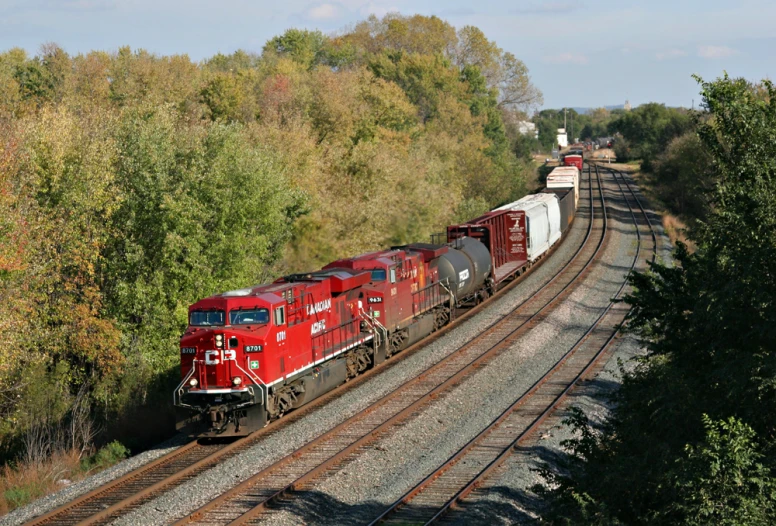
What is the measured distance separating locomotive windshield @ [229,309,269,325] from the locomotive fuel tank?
14144mm

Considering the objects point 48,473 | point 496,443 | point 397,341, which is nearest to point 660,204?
point 397,341

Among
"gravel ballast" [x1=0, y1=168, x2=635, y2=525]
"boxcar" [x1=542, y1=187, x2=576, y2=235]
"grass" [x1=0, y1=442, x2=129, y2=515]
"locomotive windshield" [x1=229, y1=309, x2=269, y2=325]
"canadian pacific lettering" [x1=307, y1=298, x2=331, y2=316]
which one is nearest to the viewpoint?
"gravel ballast" [x1=0, y1=168, x2=635, y2=525]

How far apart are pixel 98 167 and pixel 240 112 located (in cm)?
3361

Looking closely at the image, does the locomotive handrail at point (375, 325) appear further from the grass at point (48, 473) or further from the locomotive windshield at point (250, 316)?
the grass at point (48, 473)

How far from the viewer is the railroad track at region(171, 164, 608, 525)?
52.2 ft

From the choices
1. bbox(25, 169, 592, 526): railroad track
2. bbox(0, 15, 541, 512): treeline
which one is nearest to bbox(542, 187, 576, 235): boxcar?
bbox(0, 15, 541, 512): treeline

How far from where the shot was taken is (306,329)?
22.8m

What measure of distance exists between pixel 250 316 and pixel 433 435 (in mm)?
5495

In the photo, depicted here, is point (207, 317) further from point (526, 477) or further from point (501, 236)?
point (501, 236)

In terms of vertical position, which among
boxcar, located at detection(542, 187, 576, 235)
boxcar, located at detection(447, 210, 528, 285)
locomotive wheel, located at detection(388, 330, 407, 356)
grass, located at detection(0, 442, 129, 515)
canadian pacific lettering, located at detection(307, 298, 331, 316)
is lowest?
grass, located at detection(0, 442, 129, 515)

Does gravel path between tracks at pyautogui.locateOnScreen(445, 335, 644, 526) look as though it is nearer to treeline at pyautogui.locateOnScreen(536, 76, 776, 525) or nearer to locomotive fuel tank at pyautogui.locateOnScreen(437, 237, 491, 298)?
treeline at pyautogui.locateOnScreen(536, 76, 776, 525)

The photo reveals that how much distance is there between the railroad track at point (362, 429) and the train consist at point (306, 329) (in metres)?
1.92

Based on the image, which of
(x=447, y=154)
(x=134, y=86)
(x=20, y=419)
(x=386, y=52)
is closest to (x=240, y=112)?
(x=134, y=86)

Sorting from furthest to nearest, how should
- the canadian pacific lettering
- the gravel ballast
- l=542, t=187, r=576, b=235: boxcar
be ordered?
l=542, t=187, r=576, b=235: boxcar → the canadian pacific lettering → the gravel ballast
